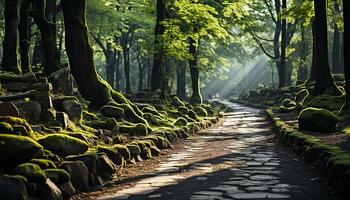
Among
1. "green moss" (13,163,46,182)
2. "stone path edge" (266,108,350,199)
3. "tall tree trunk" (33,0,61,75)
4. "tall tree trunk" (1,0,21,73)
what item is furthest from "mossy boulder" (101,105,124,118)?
"green moss" (13,163,46,182)

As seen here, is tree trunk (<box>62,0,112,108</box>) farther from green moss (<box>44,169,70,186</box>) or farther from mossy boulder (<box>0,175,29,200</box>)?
mossy boulder (<box>0,175,29,200</box>)

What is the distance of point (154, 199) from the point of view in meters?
6.44

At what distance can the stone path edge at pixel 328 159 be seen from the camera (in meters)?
6.32

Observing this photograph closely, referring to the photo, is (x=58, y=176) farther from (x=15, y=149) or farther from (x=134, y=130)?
(x=134, y=130)

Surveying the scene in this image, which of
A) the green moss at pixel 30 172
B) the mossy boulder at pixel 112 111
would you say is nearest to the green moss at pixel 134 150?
the green moss at pixel 30 172

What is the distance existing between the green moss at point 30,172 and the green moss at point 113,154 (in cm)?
273

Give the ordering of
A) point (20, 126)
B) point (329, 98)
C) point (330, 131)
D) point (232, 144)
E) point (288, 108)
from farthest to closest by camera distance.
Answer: point (288, 108) → point (329, 98) → point (232, 144) → point (330, 131) → point (20, 126)

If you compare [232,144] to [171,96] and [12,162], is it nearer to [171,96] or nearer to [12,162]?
[12,162]

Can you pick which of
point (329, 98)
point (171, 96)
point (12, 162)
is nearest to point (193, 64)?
point (171, 96)

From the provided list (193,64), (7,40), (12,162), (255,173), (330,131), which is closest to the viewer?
(12,162)

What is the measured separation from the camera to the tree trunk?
15.5m

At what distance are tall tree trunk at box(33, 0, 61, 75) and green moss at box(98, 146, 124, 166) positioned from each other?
23.3 ft

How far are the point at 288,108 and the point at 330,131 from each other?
12.9m

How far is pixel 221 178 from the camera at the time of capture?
7938 mm
